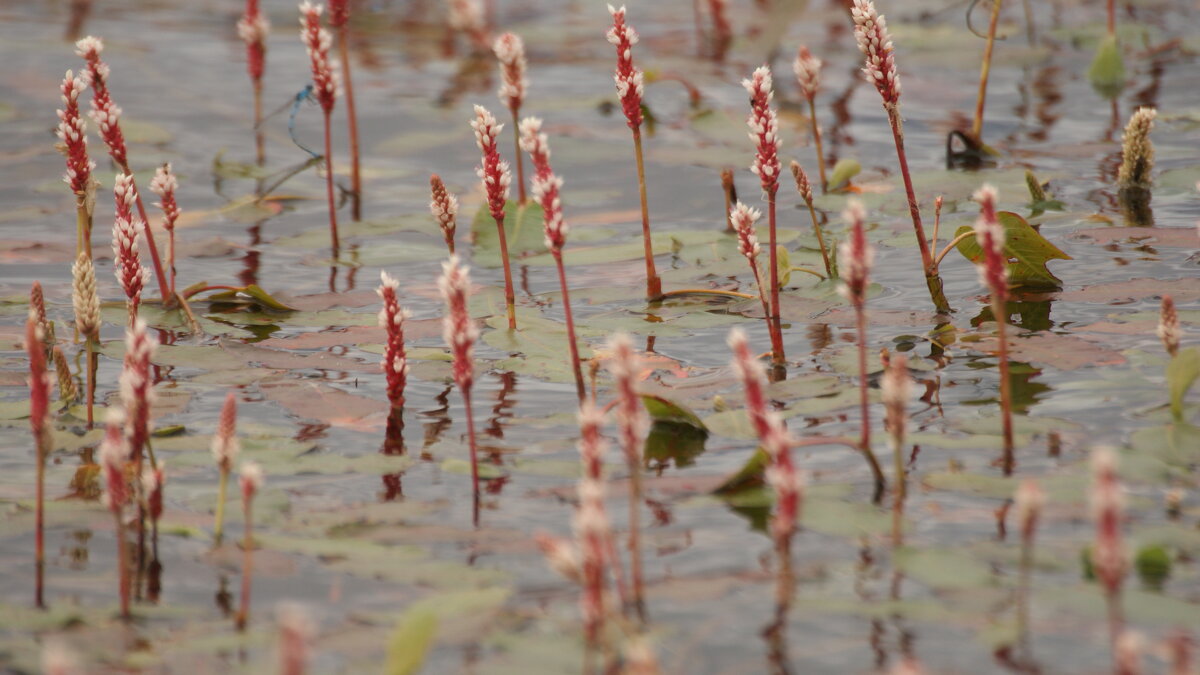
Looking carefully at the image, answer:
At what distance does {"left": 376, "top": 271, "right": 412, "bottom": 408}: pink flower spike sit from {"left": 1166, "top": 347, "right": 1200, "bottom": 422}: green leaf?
1.20 m

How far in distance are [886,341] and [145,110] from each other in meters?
3.50

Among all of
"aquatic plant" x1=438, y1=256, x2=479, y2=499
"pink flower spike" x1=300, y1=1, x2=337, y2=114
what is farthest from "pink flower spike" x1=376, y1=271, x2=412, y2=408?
"pink flower spike" x1=300, y1=1, x2=337, y2=114

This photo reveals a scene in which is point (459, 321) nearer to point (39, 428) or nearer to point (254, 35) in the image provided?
point (39, 428)

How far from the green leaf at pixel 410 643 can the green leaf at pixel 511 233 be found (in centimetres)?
203

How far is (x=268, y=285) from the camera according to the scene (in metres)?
3.42

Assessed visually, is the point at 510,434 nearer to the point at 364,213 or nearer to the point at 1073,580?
the point at 1073,580

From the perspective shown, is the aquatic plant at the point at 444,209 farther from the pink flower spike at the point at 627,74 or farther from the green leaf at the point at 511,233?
the green leaf at the point at 511,233

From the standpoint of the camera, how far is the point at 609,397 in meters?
2.51

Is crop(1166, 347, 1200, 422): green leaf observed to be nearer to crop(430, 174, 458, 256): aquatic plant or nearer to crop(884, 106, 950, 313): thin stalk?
crop(884, 106, 950, 313): thin stalk

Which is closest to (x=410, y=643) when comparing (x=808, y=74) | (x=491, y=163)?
(x=491, y=163)

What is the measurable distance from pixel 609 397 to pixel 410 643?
3.63 ft

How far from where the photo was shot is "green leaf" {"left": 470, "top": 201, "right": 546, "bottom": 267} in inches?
137

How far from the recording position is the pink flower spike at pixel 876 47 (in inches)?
97.7

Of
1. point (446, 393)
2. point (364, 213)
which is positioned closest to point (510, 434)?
point (446, 393)
